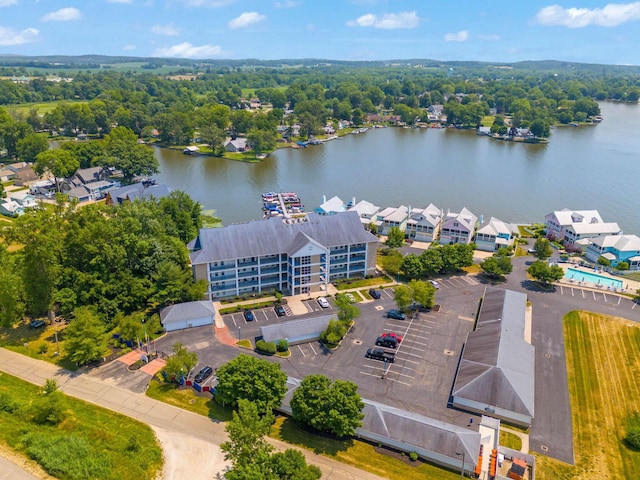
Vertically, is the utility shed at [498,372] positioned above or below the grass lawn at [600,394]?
above

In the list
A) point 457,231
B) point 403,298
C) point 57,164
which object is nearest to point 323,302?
point 403,298

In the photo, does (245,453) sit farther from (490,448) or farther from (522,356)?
(522,356)

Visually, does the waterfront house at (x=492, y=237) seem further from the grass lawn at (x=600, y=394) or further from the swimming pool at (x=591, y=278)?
the grass lawn at (x=600, y=394)

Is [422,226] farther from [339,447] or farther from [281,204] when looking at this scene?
[339,447]

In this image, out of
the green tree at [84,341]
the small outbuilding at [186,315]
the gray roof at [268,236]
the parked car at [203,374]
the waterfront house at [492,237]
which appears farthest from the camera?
the waterfront house at [492,237]

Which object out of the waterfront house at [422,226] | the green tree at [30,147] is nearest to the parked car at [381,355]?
the waterfront house at [422,226]

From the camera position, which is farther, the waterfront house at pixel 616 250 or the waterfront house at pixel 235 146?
the waterfront house at pixel 235 146

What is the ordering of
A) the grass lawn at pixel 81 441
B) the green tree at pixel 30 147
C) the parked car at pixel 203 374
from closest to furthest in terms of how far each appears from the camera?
the grass lawn at pixel 81 441
the parked car at pixel 203 374
the green tree at pixel 30 147

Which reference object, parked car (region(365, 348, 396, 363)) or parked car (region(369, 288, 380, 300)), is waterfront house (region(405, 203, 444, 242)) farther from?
parked car (region(365, 348, 396, 363))
